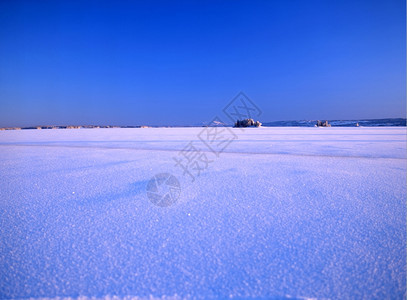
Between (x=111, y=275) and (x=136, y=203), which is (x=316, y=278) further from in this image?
(x=136, y=203)

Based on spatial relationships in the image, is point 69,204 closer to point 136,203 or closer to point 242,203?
point 136,203

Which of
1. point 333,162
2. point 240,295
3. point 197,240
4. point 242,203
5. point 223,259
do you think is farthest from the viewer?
point 333,162

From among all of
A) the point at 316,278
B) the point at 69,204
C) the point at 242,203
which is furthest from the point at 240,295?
the point at 69,204

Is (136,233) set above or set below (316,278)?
above

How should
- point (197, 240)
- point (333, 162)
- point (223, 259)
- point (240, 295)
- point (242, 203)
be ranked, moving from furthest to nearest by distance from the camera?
point (333, 162) < point (242, 203) < point (197, 240) < point (223, 259) < point (240, 295)

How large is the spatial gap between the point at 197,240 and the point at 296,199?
0.72 metres

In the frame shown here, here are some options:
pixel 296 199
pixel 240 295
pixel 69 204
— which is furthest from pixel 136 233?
pixel 296 199

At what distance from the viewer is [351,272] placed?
579 millimetres

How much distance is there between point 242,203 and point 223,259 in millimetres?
494

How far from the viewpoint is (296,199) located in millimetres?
1131

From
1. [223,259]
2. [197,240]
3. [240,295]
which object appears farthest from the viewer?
[197,240]

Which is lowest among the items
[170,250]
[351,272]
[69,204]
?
[351,272]

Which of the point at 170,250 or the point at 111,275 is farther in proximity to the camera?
the point at 170,250

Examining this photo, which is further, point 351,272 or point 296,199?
point 296,199
